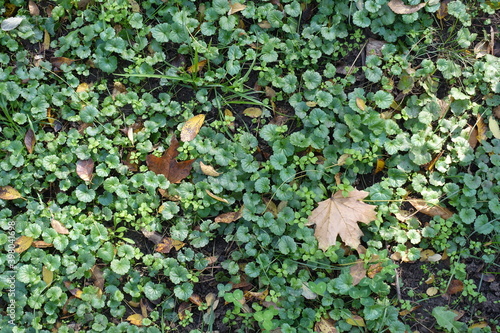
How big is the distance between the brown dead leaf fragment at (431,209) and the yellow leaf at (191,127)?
59.9 inches

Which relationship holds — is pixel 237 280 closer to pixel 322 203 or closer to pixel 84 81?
pixel 322 203

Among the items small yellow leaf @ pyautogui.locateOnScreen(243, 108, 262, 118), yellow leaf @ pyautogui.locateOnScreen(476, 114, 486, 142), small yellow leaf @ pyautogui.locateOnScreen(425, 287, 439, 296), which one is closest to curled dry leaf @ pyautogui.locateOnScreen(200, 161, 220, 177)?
small yellow leaf @ pyautogui.locateOnScreen(243, 108, 262, 118)

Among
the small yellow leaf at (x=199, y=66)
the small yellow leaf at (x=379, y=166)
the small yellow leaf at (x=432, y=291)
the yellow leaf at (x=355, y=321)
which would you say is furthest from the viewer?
the small yellow leaf at (x=199, y=66)

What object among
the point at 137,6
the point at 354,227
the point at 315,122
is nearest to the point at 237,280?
the point at 354,227

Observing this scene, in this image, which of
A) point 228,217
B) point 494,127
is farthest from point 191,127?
point 494,127

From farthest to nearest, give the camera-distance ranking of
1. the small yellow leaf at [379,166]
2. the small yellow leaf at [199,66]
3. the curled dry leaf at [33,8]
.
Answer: the curled dry leaf at [33,8] → the small yellow leaf at [199,66] → the small yellow leaf at [379,166]

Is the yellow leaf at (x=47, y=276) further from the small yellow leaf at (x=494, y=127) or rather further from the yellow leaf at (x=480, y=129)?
the small yellow leaf at (x=494, y=127)

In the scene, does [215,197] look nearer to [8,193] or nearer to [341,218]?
[341,218]

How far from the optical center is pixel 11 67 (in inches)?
131

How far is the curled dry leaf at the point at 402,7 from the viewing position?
3.32m

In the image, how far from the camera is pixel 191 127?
326 cm

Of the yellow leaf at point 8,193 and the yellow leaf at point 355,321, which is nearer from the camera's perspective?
the yellow leaf at point 355,321

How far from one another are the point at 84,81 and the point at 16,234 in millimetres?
1155

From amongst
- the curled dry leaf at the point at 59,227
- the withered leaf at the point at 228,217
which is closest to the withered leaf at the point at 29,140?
the curled dry leaf at the point at 59,227
